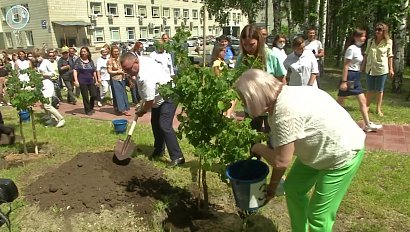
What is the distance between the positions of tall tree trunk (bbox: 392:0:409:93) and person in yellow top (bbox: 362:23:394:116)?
10.9 feet

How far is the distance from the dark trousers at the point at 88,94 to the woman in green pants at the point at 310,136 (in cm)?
696

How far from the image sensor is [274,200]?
13.0 ft

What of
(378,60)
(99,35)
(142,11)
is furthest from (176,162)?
(142,11)

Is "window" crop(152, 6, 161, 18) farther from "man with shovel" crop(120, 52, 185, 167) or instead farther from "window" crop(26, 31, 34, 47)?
"man with shovel" crop(120, 52, 185, 167)

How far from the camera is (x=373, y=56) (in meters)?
6.95

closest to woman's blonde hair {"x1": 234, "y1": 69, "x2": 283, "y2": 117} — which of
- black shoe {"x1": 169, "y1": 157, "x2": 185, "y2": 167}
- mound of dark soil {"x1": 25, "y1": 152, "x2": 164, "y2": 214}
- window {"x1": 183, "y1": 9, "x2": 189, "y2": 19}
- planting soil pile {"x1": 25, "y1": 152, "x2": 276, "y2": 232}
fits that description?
planting soil pile {"x1": 25, "y1": 152, "x2": 276, "y2": 232}

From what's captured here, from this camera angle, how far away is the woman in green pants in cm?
214

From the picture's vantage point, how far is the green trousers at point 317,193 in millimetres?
2377

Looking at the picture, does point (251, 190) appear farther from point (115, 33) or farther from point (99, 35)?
point (115, 33)

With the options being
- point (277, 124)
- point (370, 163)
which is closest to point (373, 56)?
point (370, 163)

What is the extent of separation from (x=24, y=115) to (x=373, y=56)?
730 cm

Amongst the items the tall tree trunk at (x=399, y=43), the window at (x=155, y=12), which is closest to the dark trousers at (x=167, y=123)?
the tall tree trunk at (x=399, y=43)

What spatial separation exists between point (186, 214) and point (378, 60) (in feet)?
16.7

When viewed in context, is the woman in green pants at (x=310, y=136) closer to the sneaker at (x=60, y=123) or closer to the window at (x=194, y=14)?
the sneaker at (x=60, y=123)
